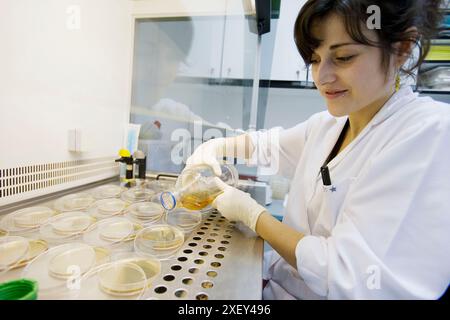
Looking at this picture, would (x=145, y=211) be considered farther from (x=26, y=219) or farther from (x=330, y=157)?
(x=330, y=157)

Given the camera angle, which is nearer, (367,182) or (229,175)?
(367,182)

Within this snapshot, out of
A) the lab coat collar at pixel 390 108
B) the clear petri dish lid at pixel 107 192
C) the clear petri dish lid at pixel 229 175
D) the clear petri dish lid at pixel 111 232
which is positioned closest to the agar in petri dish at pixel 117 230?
the clear petri dish lid at pixel 111 232

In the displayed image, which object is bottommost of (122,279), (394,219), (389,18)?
(122,279)

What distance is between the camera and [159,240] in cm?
64

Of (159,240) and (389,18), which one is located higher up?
(389,18)

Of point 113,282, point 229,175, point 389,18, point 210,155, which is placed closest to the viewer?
point 113,282

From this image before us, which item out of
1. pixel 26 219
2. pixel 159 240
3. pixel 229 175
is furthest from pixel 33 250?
pixel 229 175

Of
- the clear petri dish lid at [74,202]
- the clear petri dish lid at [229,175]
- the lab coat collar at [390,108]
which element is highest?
the lab coat collar at [390,108]

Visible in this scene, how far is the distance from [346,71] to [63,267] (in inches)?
32.8

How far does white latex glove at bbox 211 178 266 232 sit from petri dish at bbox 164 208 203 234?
0.29ft

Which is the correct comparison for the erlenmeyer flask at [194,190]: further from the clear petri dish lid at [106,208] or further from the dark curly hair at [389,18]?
the dark curly hair at [389,18]

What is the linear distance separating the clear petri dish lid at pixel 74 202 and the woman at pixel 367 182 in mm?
485

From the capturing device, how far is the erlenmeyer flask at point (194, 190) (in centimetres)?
80
